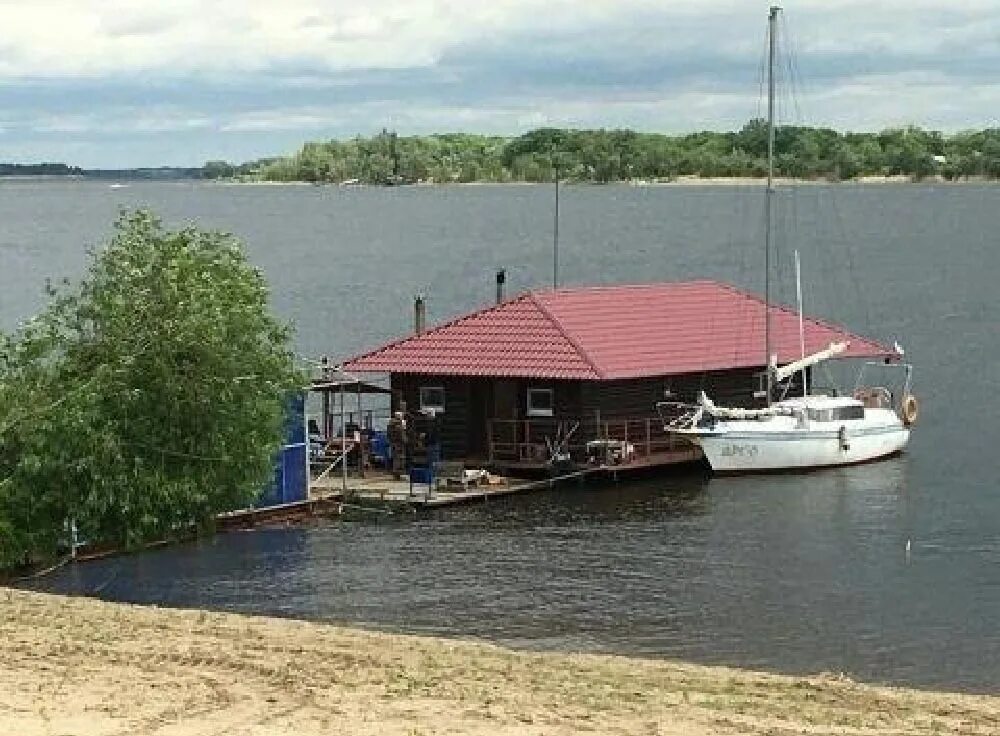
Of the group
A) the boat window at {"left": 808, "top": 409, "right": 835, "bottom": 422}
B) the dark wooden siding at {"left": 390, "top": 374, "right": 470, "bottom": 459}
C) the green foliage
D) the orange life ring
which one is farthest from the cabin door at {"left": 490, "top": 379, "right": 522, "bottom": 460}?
the green foliage

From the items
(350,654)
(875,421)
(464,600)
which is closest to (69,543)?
(464,600)

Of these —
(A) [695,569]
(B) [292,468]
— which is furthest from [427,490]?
(A) [695,569]

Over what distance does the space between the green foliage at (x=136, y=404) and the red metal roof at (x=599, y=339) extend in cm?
1343

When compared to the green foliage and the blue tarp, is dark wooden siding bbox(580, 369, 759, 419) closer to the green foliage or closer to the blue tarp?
the blue tarp

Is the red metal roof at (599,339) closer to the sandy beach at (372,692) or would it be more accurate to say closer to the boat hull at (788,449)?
the boat hull at (788,449)

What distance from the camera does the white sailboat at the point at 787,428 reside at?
149ft

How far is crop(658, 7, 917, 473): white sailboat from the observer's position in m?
45.4

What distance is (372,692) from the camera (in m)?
18.8

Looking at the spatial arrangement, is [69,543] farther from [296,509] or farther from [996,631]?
[996,631]

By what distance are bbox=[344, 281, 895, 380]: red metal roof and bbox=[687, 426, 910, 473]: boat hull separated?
1.94 meters

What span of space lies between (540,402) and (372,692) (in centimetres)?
2639

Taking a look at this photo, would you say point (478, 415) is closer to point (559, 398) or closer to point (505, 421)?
point (505, 421)

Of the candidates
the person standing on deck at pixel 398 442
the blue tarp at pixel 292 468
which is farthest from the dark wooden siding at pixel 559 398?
the blue tarp at pixel 292 468

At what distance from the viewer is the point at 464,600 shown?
32375 mm
